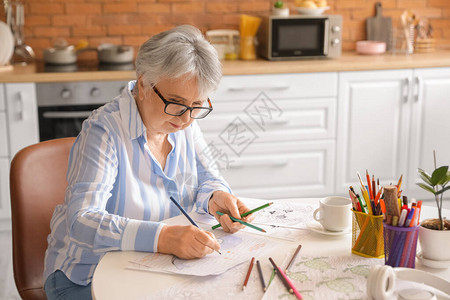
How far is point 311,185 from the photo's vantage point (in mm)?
3871

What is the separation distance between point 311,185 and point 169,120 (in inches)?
87.4

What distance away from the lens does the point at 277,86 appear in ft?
11.9

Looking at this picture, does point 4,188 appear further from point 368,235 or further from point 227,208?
point 368,235

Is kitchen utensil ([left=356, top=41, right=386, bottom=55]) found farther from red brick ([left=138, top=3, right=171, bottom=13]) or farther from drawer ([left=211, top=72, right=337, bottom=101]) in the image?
red brick ([left=138, top=3, right=171, bottom=13])

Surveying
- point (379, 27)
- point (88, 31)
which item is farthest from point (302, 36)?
point (88, 31)

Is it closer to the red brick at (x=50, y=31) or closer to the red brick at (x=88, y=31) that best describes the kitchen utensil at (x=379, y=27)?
the red brick at (x=88, y=31)

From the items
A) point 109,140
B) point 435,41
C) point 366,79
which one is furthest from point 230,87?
point 109,140

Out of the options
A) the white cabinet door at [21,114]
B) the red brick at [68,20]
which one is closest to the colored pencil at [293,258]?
the white cabinet door at [21,114]

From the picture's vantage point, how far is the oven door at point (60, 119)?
3.43 meters

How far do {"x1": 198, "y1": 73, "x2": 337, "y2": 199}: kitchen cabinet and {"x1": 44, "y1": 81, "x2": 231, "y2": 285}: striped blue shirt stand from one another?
1.61 m

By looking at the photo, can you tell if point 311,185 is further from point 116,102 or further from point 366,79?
point 116,102

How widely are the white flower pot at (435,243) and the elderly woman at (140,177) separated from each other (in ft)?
1.53

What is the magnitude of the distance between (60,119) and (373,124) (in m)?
1.83

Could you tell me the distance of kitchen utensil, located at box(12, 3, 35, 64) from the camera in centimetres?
382
